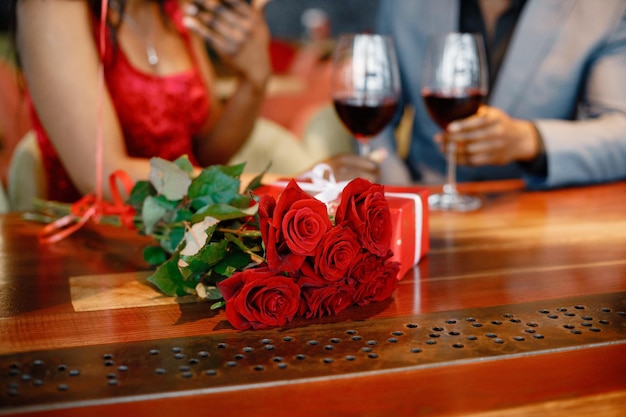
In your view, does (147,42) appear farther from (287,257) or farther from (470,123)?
(287,257)

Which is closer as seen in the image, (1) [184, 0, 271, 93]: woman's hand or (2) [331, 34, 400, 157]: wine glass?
(2) [331, 34, 400, 157]: wine glass

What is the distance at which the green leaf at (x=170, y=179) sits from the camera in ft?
2.75

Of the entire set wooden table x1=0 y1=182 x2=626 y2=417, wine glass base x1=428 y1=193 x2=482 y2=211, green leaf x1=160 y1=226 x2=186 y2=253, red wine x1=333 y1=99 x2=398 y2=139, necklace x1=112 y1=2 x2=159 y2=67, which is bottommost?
wooden table x1=0 y1=182 x2=626 y2=417

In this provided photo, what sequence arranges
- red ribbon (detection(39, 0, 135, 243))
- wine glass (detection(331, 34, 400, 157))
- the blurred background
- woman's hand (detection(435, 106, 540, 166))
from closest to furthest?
red ribbon (detection(39, 0, 135, 243)) → wine glass (detection(331, 34, 400, 157)) → woman's hand (detection(435, 106, 540, 166)) → the blurred background

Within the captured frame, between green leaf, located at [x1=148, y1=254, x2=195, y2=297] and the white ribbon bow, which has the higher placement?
the white ribbon bow

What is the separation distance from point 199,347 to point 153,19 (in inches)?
48.0

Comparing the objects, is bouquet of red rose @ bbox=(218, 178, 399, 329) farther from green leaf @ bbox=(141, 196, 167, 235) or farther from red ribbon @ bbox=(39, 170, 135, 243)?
red ribbon @ bbox=(39, 170, 135, 243)

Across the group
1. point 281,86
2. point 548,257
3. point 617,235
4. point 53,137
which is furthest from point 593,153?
point 281,86

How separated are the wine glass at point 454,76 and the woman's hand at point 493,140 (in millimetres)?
143

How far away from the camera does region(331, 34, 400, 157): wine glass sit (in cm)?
110

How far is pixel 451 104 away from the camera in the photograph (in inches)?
46.8

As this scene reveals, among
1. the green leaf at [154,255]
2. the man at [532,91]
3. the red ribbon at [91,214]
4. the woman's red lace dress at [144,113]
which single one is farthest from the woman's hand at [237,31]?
the green leaf at [154,255]

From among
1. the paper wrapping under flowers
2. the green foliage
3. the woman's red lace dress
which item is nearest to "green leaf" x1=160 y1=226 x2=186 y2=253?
the green foliage

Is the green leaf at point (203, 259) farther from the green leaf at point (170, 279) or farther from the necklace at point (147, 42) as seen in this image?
the necklace at point (147, 42)
